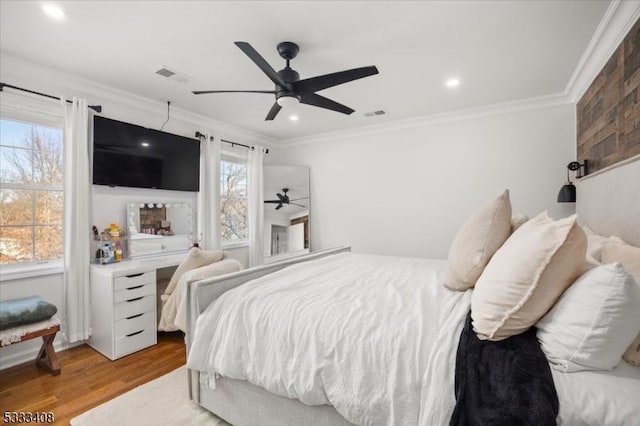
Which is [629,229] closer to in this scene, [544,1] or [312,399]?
[544,1]

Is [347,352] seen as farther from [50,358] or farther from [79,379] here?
[50,358]

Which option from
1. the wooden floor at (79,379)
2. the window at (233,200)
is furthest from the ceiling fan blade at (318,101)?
the wooden floor at (79,379)

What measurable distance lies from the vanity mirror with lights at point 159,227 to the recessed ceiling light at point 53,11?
1.84m

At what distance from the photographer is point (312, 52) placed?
2459 millimetres

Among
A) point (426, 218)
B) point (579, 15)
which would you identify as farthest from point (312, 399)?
point (426, 218)

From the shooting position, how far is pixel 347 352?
1298mm

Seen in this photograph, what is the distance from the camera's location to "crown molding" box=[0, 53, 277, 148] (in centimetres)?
260

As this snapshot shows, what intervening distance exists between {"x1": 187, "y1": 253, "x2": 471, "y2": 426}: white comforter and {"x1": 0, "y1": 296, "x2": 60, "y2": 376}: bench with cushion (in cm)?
149

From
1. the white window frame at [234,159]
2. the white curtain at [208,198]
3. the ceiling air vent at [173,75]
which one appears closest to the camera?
the ceiling air vent at [173,75]

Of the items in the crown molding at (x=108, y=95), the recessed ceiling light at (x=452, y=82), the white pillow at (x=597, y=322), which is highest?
the recessed ceiling light at (x=452, y=82)

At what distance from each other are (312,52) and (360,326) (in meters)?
2.13

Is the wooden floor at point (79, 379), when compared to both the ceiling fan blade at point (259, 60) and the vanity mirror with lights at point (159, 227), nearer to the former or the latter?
the vanity mirror with lights at point (159, 227)

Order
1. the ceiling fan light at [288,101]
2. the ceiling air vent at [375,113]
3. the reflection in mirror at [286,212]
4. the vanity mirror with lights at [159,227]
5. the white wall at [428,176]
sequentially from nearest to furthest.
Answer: the ceiling fan light at [288,101]
the vanity mirror with lights at [159,227]
the white wall at [428,176]
the ceiling air vent at [375,113]
the reflection in mirror at [286,212]

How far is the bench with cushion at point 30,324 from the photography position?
84.4 inches
